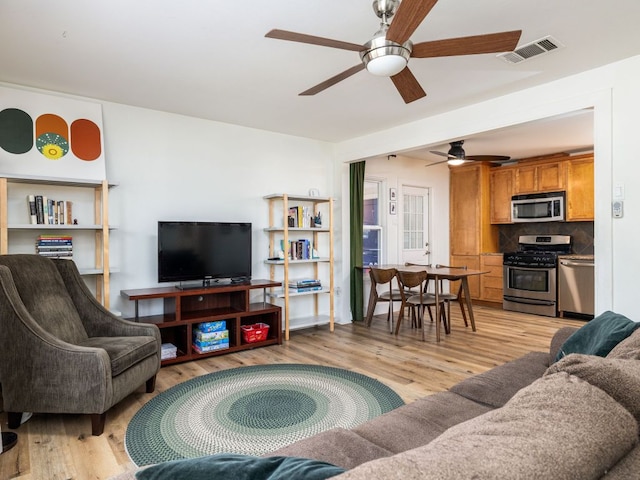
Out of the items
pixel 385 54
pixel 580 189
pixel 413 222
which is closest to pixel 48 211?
pixel 385 54

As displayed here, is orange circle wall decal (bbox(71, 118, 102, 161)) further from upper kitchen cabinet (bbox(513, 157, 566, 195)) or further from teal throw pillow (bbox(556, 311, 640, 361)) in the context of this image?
upper kitchen cabinet (bbox(513, 157, 566, 195))

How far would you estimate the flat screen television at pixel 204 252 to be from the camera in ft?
12.9

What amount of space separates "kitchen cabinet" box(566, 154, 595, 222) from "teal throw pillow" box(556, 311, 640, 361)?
485cm

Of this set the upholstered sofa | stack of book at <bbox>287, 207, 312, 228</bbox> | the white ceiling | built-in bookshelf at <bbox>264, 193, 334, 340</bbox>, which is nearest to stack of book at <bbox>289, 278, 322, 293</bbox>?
built-in bookshelf at <bbox>264, 193, 334, 340</bbox>

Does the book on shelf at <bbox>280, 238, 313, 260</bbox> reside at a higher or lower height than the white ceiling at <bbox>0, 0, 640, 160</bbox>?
lower

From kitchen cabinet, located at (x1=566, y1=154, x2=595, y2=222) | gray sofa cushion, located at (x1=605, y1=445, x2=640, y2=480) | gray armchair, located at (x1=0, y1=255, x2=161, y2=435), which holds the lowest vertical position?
gray armchair, located at (x1=0, y1=255, x2=161, y2=435)

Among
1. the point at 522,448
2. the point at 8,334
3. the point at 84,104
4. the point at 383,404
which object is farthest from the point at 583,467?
the point at 84,104

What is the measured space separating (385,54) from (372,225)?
4.14 meters

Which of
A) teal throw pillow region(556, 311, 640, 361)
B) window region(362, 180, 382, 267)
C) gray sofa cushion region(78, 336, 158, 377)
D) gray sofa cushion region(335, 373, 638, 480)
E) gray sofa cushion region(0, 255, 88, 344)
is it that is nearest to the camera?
gray sofa cushion region(335, 373, 638, 480)

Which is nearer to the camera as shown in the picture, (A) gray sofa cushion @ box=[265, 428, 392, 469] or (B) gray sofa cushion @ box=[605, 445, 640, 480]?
(B) gray sofa cushion @ box=[605, 445, 640, 480]

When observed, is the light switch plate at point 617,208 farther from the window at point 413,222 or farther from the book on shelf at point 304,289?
the window at point 413,222

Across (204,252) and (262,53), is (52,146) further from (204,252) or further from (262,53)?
(262,53)

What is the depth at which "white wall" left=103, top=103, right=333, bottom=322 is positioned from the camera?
396 centimetres

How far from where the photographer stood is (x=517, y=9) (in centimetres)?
236
